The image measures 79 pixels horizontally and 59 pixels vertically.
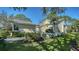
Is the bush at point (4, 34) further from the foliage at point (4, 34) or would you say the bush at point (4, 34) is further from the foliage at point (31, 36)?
the foliage at point (31, 36)

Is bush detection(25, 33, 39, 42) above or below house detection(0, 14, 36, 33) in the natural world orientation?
below

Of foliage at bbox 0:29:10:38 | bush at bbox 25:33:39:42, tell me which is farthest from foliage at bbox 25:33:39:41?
foliage at bbox 0:29:10:38

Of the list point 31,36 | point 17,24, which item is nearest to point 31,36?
point 31,36

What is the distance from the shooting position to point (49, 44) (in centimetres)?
113

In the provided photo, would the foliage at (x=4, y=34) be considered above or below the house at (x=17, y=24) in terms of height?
below

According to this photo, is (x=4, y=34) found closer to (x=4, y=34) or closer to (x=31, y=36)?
(x=4, y=34)

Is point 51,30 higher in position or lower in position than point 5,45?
higher

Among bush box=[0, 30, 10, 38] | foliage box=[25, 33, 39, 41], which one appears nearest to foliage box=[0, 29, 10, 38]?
→ bush box=[0, 30, 10, 38]

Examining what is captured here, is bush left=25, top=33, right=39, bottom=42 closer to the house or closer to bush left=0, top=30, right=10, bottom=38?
the house

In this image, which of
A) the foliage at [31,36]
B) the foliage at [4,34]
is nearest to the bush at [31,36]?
the foliage at [31,36]

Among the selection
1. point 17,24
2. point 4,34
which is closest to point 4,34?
point 4,34
